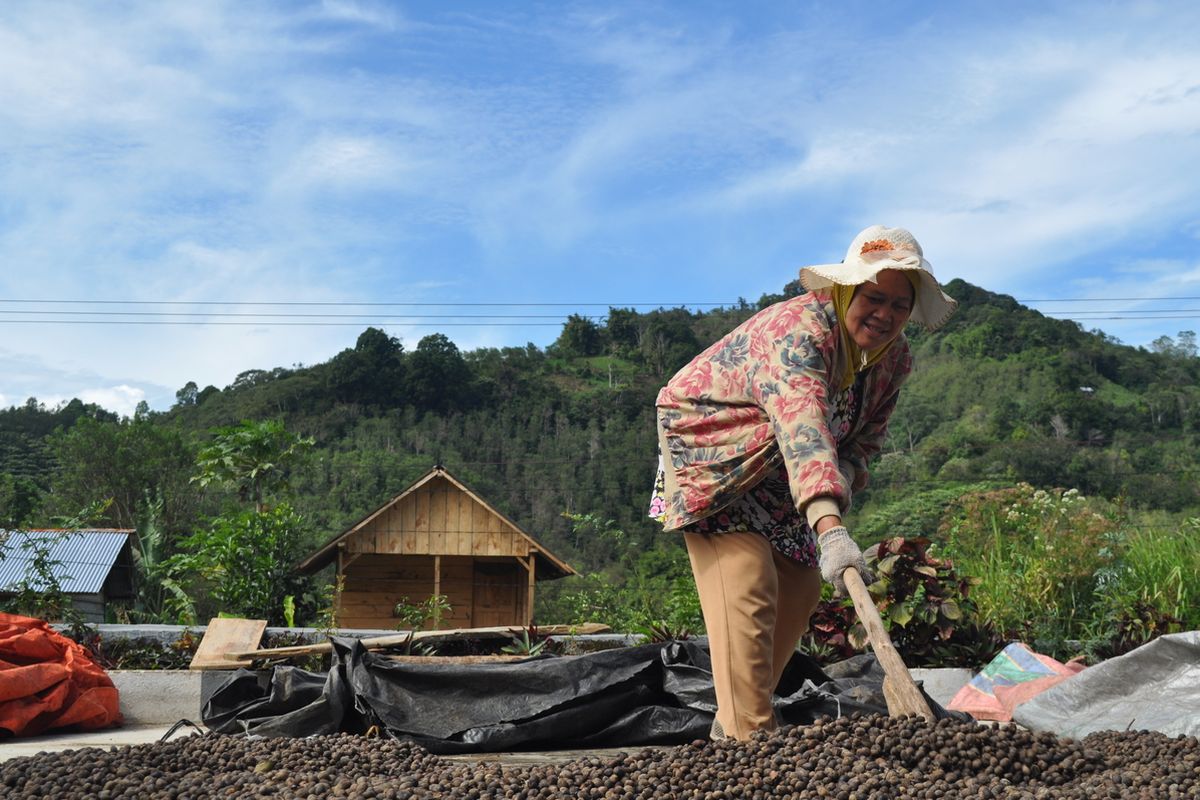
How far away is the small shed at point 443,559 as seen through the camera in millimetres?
15336

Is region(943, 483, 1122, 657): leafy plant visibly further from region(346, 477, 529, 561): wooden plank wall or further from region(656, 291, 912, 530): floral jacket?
region(346, 477, 529, 561): wooden plank wall

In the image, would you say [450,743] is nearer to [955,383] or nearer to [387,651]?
[387,651]

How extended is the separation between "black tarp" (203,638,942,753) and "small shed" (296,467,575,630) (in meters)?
9.53

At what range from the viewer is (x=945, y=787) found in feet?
6.26

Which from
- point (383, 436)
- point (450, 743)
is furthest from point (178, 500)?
point (450, 743)

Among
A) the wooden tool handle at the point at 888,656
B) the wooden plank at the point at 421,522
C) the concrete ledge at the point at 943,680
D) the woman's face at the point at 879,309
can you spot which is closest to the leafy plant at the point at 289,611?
the concrete ledge at the point at 943,680

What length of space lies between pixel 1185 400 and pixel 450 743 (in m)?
39.7

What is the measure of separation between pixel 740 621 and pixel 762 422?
0.48 meters

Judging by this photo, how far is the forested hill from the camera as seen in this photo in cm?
3125

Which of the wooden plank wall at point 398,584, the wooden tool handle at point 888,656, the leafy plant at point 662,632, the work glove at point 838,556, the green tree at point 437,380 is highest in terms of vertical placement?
the green tree at point 437,380

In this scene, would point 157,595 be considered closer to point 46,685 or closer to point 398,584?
point 46,685

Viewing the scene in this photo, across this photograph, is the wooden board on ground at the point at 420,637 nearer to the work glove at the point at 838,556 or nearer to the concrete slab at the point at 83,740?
the concrete slab at the point at 83,740

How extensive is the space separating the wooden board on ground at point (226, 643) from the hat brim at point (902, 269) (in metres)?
3.33

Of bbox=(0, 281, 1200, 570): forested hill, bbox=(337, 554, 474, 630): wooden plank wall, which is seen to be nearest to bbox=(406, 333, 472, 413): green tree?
bbox=(0, 281, 1200, 570): forested hill
